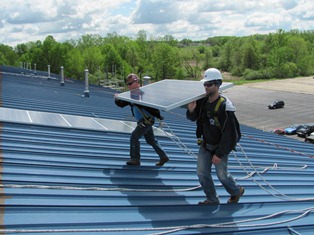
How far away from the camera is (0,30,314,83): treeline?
7769cm

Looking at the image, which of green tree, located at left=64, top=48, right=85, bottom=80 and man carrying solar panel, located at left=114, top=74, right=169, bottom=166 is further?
green tree, located at left=64, top=48, right=85, bottom=80

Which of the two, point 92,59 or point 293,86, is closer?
point 293,86

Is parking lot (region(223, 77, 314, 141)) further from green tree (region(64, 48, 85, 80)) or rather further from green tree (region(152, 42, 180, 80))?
green tree (region(64, 48, 85, 80))

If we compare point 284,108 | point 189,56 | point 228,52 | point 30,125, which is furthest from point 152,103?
point 228,52

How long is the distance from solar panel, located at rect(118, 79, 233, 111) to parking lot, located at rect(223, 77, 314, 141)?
32.8m

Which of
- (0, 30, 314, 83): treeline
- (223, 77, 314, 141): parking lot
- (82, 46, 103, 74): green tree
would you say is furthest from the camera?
(82, 46, 103, 74): green tree

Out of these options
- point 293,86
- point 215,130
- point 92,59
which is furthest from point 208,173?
point 92,59

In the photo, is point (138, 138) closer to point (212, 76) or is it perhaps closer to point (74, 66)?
point (212, 76)

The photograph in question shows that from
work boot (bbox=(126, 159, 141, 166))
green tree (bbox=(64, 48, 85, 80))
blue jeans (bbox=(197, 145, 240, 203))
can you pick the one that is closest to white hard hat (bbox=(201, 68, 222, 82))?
blue jeans (bbox=(197, 145, 240, 203))

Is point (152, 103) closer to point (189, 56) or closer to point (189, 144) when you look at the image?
point (189, 144)

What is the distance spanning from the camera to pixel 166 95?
6.32m

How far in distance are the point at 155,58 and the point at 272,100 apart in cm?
3357

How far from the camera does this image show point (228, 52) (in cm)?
11831


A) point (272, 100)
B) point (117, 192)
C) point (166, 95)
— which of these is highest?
point (166, 95)
